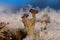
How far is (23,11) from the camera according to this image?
86.1 inches

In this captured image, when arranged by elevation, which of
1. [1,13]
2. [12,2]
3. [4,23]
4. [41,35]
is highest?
[12,2]

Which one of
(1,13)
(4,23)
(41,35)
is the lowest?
(41,35)

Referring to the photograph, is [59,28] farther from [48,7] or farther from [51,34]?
[48,7]

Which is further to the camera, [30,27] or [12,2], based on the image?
[12,2]

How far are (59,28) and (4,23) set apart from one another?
0.64 m

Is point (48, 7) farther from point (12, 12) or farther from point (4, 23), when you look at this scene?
point (4, 23)

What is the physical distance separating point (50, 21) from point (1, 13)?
2.02 feet

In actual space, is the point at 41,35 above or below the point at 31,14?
below

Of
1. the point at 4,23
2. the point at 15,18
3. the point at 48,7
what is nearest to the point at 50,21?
the point at 48,7

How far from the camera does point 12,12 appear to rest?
7.43 ft

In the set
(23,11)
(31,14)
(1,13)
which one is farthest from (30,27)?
(1,13)

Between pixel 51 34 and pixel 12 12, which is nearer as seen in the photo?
pixel 51 34

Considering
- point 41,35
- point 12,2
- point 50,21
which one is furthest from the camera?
point 12,2

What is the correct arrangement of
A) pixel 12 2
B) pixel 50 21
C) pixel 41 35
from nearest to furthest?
pixel 41 35
pixel 50 21
pixel 12 2
